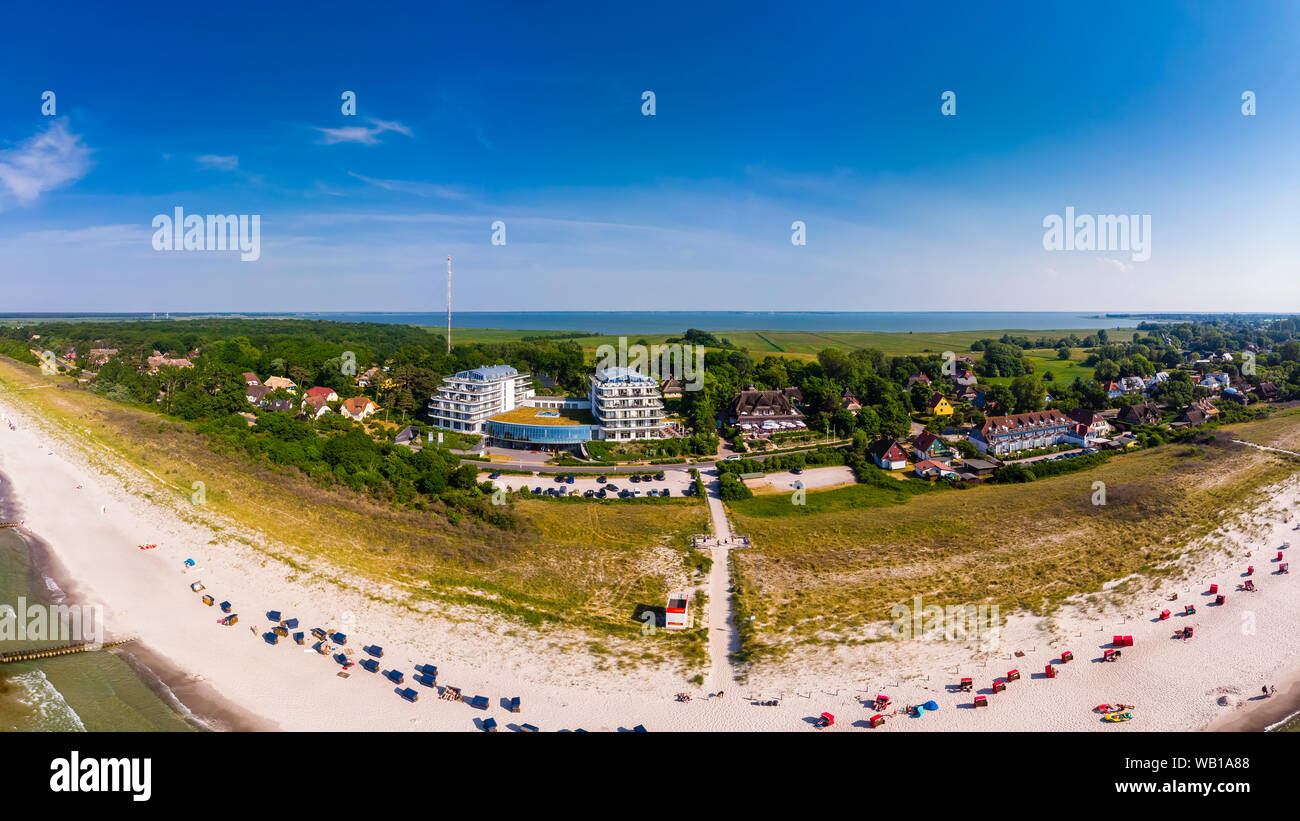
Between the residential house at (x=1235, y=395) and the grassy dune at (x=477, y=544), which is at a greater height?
the residential house at (x=1235, y=395)

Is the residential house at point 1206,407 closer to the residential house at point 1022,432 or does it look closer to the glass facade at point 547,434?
the residential house at point 1022,432

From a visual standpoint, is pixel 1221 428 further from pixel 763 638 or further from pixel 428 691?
pixel 428 691

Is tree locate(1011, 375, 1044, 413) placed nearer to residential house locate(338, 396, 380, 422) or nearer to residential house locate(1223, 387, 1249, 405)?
residential house locate(1223, 387, 1249, 405)

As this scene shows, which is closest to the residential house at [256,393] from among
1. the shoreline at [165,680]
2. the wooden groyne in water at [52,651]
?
the shoreline at [165,680]

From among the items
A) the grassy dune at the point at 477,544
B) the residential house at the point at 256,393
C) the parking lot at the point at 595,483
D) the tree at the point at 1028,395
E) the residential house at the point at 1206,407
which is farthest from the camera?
the residential house at the point at 256,393

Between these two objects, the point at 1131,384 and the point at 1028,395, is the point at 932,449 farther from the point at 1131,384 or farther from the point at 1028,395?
the point at 1131,384

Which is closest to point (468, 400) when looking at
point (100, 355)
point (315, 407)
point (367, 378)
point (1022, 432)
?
point (315, 407)
